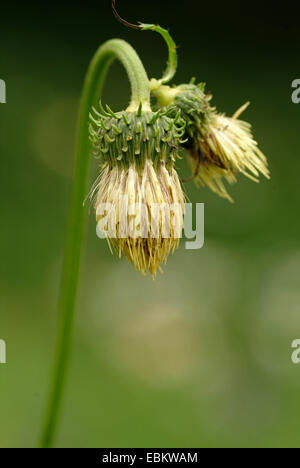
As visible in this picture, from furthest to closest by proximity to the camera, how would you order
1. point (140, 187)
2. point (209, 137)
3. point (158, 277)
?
point (158, 277) → point (209, 137) → point (140, 187)

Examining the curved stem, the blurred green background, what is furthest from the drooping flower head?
the blurred green background

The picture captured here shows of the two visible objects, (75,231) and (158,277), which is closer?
(75,231)

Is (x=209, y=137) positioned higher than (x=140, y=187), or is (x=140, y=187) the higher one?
(x=209, y=137)

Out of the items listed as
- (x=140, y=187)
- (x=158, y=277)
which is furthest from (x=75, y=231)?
(x=158, y=277)

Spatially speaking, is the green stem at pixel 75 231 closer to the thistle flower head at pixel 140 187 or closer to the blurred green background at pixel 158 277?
the thistle flower head at pixel 140 187

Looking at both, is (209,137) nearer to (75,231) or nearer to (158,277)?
(75,231)

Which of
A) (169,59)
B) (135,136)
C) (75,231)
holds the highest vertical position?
(169,59)

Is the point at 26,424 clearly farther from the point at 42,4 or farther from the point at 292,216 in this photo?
the point at 42,4
